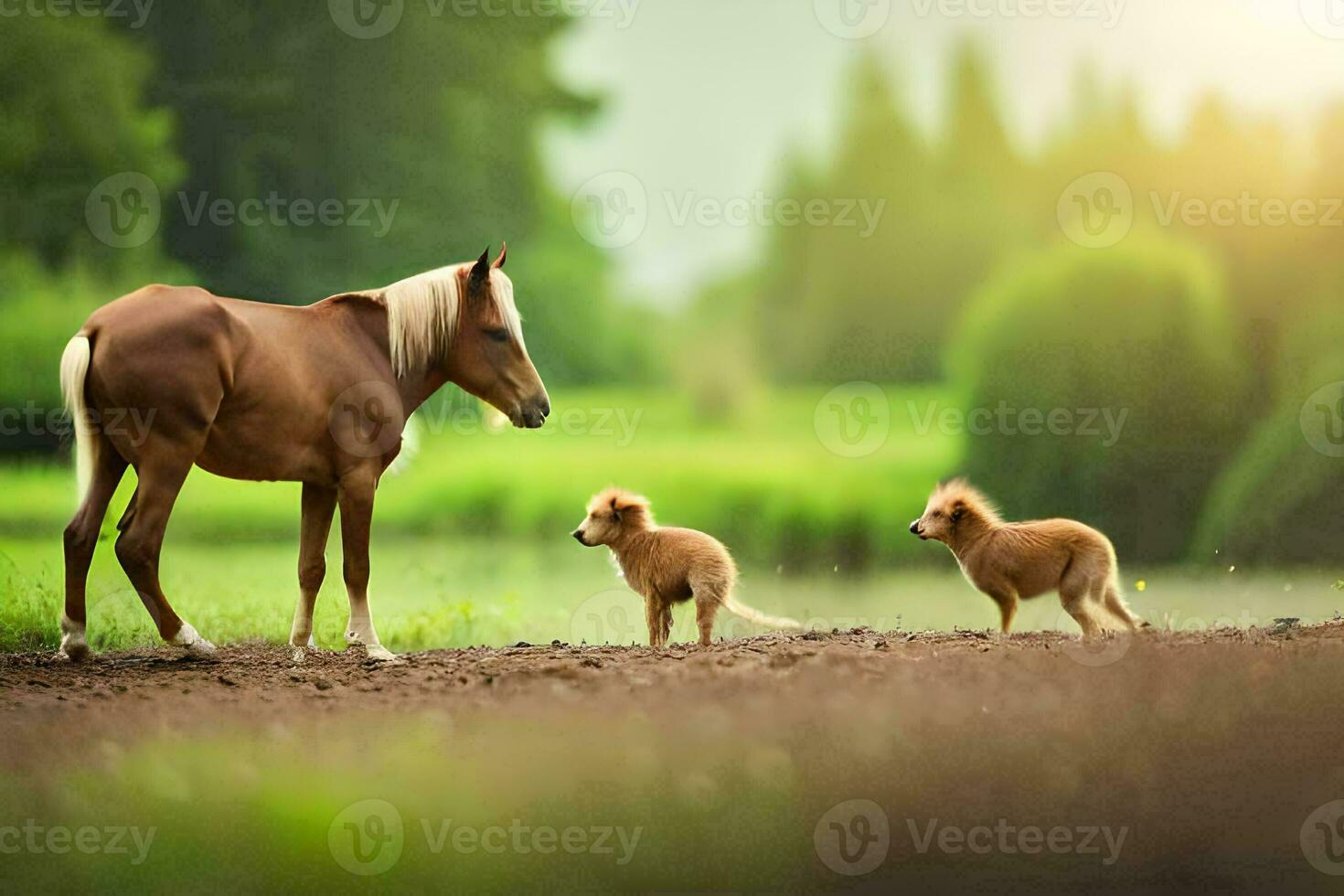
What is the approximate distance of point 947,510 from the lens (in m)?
7.49

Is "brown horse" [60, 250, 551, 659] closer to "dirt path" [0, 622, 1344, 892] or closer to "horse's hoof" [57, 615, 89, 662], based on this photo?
"horse's hoof" [57, 615, 89, 662]

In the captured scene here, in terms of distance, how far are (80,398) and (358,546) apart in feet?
4.93

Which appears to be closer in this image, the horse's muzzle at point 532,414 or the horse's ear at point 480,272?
A: the horse's ear at point 480,272

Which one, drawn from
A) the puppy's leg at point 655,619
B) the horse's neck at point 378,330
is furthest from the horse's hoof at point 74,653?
the puppy's leg at point 655,619

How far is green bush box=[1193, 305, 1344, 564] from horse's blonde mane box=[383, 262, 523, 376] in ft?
20.9

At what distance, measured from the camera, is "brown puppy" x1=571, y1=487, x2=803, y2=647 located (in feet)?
23.9

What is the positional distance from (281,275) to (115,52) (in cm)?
198

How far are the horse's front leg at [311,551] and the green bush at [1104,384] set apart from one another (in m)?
5.74

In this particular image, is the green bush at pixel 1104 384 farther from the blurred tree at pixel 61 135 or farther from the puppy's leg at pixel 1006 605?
the blurred tree at pixel 61 135

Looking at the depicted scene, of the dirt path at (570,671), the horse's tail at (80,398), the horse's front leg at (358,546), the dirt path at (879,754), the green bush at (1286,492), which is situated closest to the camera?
the dirt path at (879,754)

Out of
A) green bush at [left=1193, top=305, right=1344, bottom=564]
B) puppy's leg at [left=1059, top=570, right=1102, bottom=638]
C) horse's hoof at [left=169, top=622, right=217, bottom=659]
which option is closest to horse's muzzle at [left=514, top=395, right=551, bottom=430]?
horse's hoof at [left=169, top=622, right=217, bottom=659]

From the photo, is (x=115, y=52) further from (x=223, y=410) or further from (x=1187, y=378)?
(x=1187, y=378)

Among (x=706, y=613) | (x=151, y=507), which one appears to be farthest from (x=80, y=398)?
(x=706, y=613)

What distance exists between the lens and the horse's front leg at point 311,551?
23.4ft
